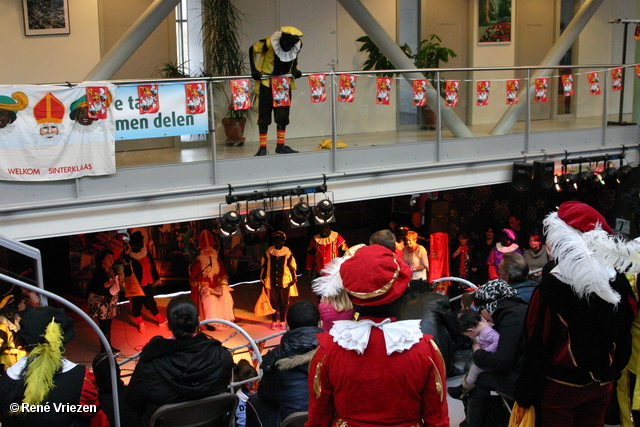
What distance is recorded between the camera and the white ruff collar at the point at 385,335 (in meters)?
2.46

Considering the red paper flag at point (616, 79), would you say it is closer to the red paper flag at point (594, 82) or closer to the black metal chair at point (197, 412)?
the red paper flag at point (594, 82)

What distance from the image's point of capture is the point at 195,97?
6805mm

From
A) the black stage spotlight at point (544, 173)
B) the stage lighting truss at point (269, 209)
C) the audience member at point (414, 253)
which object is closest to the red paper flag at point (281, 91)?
the stage lighting truss at point (269, 209)

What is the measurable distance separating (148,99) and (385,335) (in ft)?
15.6

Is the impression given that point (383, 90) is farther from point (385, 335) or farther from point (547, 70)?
point (385, 335)

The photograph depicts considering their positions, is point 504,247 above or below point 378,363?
below

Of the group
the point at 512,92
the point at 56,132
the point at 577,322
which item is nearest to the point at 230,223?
the point at 56,132

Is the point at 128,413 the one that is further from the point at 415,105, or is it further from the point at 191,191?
the point at 415,105

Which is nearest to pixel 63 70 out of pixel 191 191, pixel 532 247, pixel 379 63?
pixel 191 191

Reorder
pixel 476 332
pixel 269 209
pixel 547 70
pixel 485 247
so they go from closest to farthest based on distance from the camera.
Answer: pixel 476 332, pixel 269 209, pixel 547 70, pixel 485 247

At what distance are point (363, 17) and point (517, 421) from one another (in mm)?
6549

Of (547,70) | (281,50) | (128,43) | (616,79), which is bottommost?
(616,79)

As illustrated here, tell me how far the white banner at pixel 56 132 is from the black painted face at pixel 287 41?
184 cm

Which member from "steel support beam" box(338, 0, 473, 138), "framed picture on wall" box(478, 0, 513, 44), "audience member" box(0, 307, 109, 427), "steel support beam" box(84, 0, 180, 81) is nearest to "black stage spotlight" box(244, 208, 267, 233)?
"steel support beam" box(84, 0, 180, 81)
